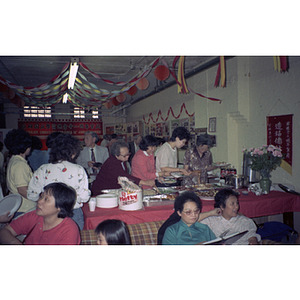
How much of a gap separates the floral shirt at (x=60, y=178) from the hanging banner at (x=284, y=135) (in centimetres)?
289

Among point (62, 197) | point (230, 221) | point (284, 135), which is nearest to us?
point (62, 197)

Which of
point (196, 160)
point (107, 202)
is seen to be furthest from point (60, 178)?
point (196, 160)

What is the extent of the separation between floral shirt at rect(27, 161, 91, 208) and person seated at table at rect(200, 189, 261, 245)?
1093mm

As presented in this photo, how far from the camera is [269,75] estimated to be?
4.01m

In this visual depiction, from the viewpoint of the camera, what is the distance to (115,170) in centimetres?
269

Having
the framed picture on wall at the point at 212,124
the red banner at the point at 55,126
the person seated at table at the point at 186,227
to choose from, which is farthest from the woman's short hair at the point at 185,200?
the red banner at the point at 55,126

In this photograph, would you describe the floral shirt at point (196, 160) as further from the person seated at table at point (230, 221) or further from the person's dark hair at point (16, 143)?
the person's dark hair at point (16, 143)

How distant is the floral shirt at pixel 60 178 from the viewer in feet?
6.64

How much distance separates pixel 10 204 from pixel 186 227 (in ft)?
4.62

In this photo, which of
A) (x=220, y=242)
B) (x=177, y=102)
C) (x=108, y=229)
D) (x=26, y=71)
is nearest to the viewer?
(x=108, y=229)

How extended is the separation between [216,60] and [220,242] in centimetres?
398

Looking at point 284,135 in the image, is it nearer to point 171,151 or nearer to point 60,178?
point 171,151
